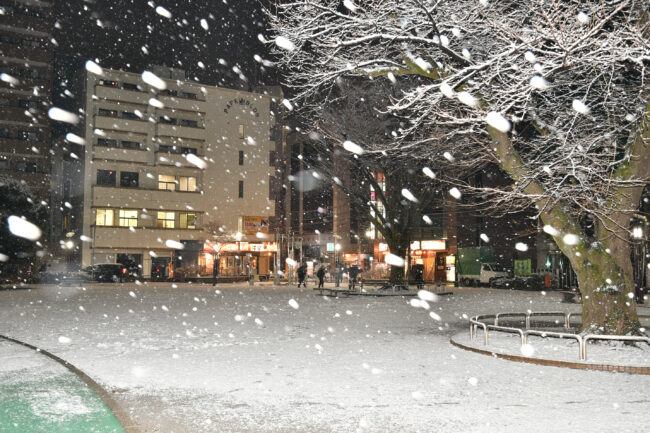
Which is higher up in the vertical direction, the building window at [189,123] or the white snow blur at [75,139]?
the building window at [189,123]

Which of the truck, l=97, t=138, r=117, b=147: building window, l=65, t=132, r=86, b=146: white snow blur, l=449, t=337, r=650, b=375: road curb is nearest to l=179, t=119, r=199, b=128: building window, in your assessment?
l=97, t=138, r=117, b=147: building window

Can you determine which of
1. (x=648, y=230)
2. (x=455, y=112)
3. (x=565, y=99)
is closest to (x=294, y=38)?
(x=455, y=112)

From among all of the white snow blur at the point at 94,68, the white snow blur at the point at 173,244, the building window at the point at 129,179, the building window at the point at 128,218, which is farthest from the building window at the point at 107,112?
the white snow blur at the point at 173,244

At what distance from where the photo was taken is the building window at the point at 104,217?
58.8m

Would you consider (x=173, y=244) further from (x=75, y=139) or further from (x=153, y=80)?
(x=153, y=80)

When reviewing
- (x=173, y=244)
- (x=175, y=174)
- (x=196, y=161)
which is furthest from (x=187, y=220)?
(x=196, y=161)

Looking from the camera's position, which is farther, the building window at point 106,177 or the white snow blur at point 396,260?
the building window at point 106,177

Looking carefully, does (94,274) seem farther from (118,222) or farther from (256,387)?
(256,387)

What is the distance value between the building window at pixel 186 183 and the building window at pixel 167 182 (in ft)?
2.37

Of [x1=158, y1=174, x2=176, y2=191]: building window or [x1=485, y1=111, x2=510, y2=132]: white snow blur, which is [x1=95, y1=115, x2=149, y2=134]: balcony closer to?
[x1=158, y1=174, x2=176, y2=191]: building window

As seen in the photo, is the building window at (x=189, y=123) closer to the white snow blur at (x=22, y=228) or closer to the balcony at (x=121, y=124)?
the balcony at (x=121, y=124)

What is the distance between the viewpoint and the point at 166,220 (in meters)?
62.3

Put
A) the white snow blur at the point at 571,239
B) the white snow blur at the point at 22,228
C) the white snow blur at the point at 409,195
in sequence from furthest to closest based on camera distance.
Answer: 1. the white snow blur at the point at 22,228
2. the white snow blur at the point at 409,195
3. the white snow blur at the point at 571,239

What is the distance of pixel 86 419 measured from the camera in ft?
21.1
